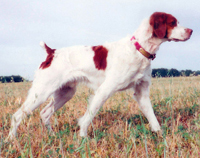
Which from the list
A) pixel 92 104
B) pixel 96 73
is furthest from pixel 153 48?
pixel 92 104

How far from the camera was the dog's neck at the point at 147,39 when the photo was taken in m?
2.86

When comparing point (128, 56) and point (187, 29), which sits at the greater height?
point (187, 29)

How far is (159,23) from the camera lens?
2.85 m

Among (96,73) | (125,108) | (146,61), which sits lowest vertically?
(125,108)

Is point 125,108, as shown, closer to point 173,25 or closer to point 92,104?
point 92,104

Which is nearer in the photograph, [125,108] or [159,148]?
[159,148]

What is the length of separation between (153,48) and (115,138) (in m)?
1.25

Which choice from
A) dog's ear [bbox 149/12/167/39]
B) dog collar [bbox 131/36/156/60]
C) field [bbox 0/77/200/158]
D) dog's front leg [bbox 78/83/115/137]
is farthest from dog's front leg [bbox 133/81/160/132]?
dog's ear [bbox 149/12/167/39]

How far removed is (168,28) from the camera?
2910mm

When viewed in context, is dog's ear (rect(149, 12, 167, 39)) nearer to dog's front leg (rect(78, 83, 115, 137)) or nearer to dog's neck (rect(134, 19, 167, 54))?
dog's neck (rect(134, 19, 167, 54))

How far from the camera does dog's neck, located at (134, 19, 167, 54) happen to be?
9.39ft

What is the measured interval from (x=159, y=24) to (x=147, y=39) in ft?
0.79

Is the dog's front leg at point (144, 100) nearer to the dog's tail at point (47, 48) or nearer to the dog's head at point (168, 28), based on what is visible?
the dog's head at point (168, 28)

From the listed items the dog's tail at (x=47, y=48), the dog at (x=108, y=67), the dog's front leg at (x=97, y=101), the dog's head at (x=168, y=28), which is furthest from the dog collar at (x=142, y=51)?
the dog's tail at (x=47, y=48)
